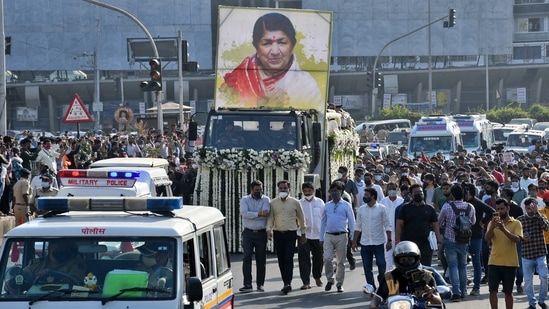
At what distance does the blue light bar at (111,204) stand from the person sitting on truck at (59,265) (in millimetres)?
575

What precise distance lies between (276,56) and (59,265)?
14767 mm

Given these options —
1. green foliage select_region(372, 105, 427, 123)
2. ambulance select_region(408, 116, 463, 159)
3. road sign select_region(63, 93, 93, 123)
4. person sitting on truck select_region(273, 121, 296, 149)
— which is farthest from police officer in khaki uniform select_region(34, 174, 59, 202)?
green foliage select_region(372, 105, 427, 123)

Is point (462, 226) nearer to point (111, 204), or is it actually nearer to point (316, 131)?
point (316, 131)

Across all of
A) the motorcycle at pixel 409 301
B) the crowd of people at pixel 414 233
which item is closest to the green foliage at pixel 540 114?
the crowd of people at pixel 414 233

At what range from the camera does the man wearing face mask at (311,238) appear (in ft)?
54.9

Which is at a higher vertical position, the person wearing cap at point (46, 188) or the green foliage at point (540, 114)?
the green foliage at point (540, 114)

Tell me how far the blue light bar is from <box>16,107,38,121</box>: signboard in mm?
65131

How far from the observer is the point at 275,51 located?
22812 mm

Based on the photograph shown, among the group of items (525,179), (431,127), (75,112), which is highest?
(75,112)

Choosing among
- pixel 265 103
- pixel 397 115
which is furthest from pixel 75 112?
pixel 397 115

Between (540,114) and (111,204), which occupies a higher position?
(540,114)

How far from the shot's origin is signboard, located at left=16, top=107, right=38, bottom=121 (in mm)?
72625

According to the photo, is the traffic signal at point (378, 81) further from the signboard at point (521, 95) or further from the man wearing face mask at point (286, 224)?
the man wearing face mask at point (286, 224)

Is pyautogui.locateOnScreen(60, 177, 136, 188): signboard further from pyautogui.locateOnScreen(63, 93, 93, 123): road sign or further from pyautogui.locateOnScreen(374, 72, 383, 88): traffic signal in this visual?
pyautogui.locateOnScreen(374, 72, 383, 88): traffic signal
